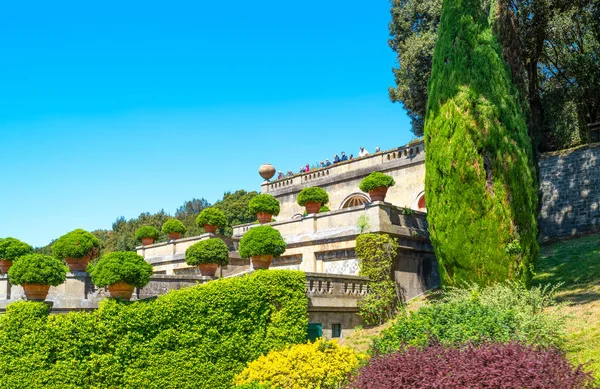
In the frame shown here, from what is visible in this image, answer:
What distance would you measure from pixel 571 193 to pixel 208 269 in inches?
607

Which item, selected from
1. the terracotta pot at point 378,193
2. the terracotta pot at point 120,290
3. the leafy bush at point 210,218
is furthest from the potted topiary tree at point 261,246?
the leafy bush at point 210,218

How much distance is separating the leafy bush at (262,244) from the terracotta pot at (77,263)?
4.64 meters

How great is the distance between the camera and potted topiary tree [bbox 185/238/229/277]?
878 inches

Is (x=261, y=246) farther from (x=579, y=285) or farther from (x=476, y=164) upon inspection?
(x=579, y=285)

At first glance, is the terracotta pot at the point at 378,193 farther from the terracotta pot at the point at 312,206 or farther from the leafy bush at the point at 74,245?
the leafy bush at the point at 74,245

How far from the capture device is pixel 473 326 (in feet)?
40.5

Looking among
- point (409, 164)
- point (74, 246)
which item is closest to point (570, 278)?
point (409, 164)

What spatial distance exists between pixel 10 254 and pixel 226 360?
439 inches

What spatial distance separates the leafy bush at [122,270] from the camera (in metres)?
15.5

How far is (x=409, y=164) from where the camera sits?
29969 mm

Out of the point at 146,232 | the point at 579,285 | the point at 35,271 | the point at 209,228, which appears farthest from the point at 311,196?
the point at 35,271

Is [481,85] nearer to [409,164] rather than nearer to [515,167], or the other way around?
[515,167]

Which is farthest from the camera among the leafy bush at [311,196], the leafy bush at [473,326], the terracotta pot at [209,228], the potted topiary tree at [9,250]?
the terracotta pot at [209,228]

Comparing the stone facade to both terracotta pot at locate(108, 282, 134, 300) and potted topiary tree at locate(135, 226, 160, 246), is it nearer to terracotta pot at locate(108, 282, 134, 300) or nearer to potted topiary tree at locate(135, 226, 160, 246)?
terracotta pot at locate(108, 282, 134, 300)
